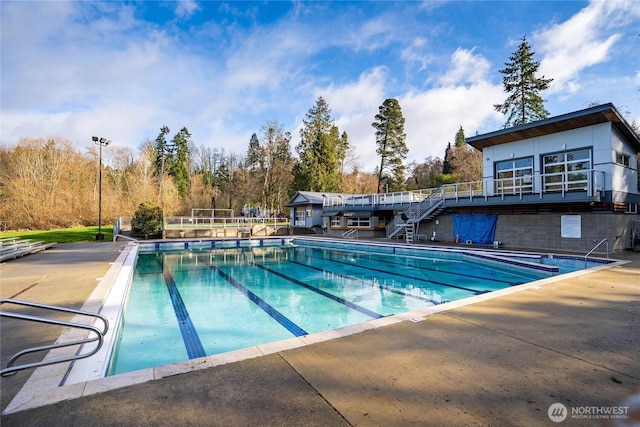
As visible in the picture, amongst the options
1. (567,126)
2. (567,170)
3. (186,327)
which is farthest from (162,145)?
(567,170)

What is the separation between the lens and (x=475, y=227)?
16.8 metres

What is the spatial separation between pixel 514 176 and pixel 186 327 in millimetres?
16190

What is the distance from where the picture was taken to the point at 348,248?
18812 mm

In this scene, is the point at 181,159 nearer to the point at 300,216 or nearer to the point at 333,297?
the point at 300,216

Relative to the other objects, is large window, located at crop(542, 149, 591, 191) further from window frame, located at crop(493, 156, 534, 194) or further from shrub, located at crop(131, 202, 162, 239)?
shrub, located at crop(131, 202, 162, 239)

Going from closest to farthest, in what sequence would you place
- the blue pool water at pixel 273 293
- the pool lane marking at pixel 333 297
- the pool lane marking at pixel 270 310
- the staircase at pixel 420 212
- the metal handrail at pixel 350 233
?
the blue pool water at pixel 273 293 < the pool lane marking at pixel 270 310 < the pool lane marking at pixel 333 297 < the staircase at pixel 420 212 < the metal handrail at pixel 350 233

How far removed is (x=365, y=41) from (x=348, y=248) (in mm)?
11548

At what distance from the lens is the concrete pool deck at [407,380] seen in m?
2.27

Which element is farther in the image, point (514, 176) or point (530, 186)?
point (514, 176)

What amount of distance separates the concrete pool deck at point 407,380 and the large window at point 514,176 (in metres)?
11.6

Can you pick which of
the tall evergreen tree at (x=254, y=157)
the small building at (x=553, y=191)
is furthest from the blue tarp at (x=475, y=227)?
the tall evergreen tree at (x=254, y=157)

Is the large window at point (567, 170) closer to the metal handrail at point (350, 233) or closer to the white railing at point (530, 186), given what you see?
the white railing at point (530, 186)

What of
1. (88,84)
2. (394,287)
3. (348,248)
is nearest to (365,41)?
(348,248)

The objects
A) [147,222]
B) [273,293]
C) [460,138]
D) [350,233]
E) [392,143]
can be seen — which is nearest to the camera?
[273,293]
